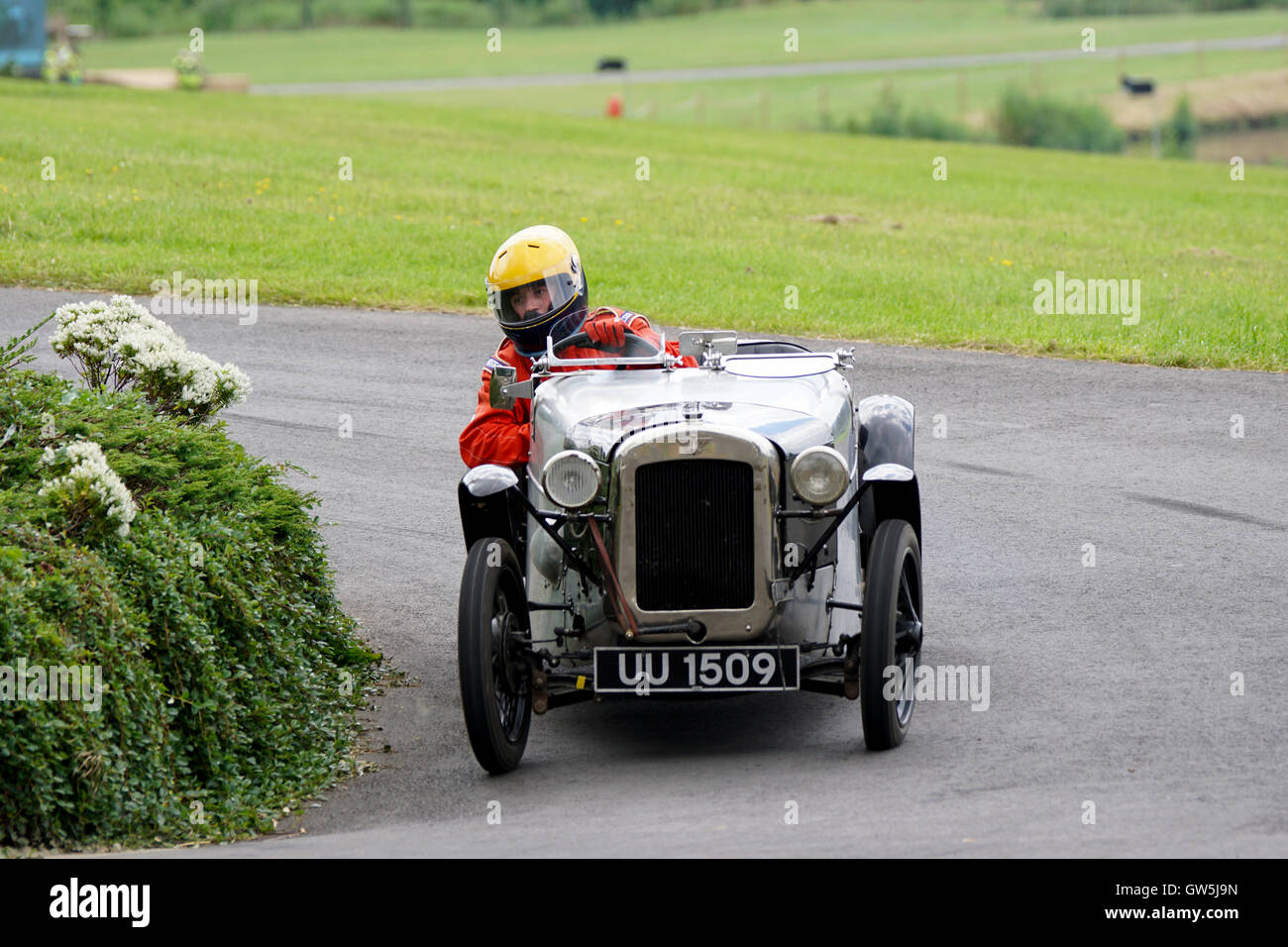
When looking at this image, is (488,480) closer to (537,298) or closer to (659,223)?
(537,298)

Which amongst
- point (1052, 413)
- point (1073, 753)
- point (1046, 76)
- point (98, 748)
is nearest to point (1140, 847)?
point (1073, 753)

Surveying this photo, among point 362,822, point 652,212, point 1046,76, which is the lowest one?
point 362,822

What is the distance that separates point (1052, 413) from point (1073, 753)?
22.2ft

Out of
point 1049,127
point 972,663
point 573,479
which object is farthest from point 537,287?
point 1049,127

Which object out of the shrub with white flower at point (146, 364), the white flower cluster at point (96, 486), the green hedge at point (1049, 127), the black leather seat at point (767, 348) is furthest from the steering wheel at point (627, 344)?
the green hedge at point (1049, 127)

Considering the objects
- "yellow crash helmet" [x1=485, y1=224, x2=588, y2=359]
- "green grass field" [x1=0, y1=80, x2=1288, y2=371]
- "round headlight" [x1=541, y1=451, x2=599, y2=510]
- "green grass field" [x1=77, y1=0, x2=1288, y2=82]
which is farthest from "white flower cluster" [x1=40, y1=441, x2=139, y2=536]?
"green grass field" [x1=77, y1=0, x2=1288, y2=82]

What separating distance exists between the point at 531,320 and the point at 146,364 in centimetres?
233

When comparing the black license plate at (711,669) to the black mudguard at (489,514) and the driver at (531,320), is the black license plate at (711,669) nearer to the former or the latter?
the black mudguard at (489,514)

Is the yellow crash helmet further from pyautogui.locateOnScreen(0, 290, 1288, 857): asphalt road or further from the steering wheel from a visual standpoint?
pyautogui.locateOnScreen(0, 290, 1288, 857): asphalt road

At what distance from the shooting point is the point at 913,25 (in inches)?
3605

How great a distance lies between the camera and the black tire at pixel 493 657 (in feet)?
21.2

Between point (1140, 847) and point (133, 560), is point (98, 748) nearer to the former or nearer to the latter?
point (133, 560)

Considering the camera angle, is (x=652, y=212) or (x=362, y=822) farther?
(x=652, y=212)
